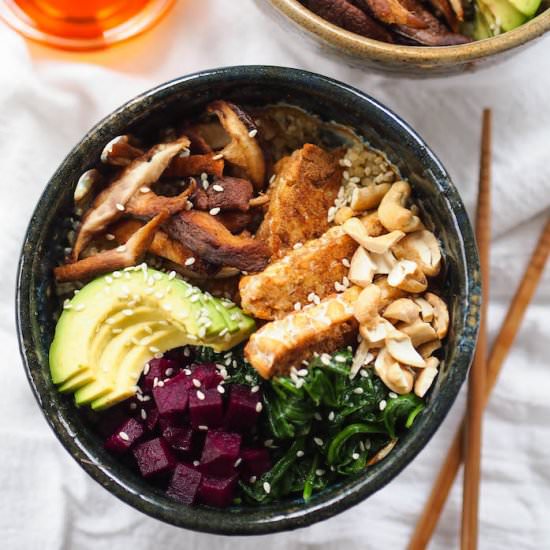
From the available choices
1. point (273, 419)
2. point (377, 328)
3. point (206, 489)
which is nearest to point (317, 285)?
point (377, 328)

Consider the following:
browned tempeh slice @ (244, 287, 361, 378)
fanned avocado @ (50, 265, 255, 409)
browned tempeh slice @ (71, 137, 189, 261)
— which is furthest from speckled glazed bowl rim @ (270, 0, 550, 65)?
fanned avocado @ (50, 265, 255, 409)

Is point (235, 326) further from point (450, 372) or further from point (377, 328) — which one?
point (450, 372)

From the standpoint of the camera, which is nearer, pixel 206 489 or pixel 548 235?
pixel 206 489

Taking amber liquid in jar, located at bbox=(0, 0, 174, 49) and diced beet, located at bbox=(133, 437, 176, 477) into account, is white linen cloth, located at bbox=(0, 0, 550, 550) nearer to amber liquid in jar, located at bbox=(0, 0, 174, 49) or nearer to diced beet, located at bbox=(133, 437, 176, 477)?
amber liquid in jar, located at bbox=(0, 0, 174, 49)

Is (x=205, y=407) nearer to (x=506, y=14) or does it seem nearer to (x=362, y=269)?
(x=362, y=269)

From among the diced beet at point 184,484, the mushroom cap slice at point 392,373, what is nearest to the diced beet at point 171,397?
the diced beet at point 184,484

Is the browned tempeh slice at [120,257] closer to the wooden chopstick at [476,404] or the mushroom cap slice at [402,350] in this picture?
the mushroom cap slice at [402,350]
